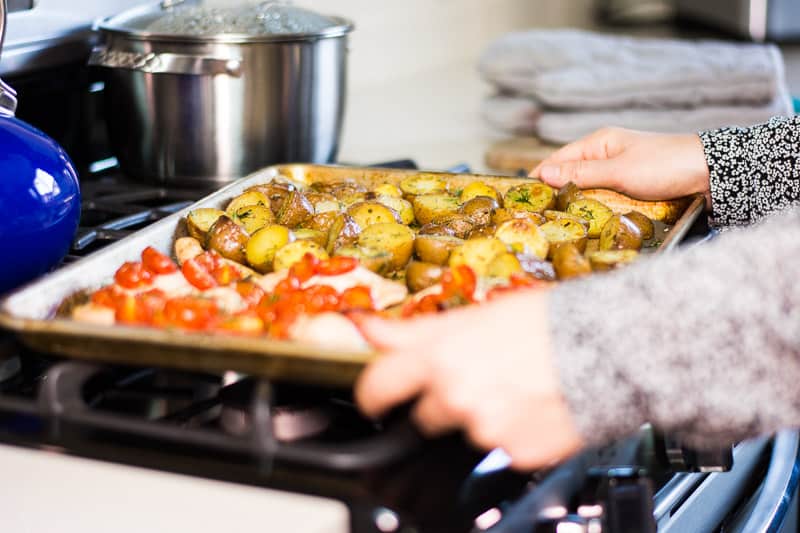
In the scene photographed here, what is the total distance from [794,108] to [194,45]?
1.17 metres

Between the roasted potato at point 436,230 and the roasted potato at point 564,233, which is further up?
the roasted potato at point 564,233

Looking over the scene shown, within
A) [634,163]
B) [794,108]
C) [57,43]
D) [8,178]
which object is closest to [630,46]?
[794,108]

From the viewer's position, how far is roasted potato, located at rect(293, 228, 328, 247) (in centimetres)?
97

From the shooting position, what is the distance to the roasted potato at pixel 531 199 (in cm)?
109

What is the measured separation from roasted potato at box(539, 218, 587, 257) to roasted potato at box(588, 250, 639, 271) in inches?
2.4

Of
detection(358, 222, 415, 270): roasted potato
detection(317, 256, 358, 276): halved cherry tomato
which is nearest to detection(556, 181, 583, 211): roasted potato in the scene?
detection(358, 222, 415, 270): roasted potato

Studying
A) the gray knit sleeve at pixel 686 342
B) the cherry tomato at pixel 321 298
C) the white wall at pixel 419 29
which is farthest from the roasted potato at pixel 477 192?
the white wall at pixel 419 29

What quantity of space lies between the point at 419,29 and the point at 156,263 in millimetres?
2003

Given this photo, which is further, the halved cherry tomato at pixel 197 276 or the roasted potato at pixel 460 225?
the roasted potato at pixel 460 225

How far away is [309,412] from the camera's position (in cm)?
74

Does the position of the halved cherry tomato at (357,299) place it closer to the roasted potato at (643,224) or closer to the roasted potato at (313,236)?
the roasted potato at (313,236)

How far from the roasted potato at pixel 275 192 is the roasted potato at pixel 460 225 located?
176 mm

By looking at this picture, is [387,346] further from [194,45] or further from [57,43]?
[57,43]

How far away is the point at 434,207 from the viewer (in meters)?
1.07
